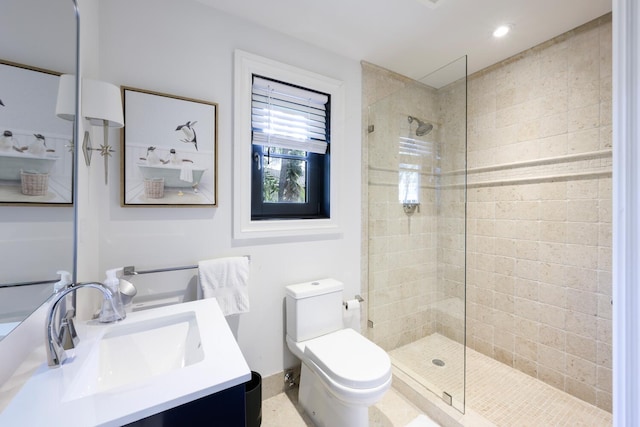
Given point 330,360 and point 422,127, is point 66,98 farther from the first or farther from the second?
point 422,127

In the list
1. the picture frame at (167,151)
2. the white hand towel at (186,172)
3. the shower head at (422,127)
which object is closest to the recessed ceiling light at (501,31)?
the shower head at (422,127)

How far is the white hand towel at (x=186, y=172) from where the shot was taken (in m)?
1.43

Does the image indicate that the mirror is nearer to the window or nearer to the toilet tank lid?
the window

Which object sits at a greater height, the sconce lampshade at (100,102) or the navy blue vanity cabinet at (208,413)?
the sconce lampshade at (100,102)

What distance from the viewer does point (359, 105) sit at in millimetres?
2068

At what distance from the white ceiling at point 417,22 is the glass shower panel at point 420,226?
0.88 feet

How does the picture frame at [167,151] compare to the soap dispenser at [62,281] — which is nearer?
the soap dispenser at [62,281]

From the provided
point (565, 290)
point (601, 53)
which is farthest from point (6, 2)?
point (565, 290)

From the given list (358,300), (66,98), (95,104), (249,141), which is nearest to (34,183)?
(66,98)

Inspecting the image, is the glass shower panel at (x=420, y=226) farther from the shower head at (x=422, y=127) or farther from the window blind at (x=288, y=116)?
the window blind at (x=288, y=116)

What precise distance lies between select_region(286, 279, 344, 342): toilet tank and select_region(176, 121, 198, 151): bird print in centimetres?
104

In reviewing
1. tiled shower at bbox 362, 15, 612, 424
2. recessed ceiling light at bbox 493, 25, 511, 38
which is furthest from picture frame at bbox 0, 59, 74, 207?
recessed ceiling light at bbox 493, 25, 511, 38

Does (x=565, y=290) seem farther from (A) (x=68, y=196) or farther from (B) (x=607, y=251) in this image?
(A) (x=68, y=196)

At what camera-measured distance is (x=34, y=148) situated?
28.2 inches
